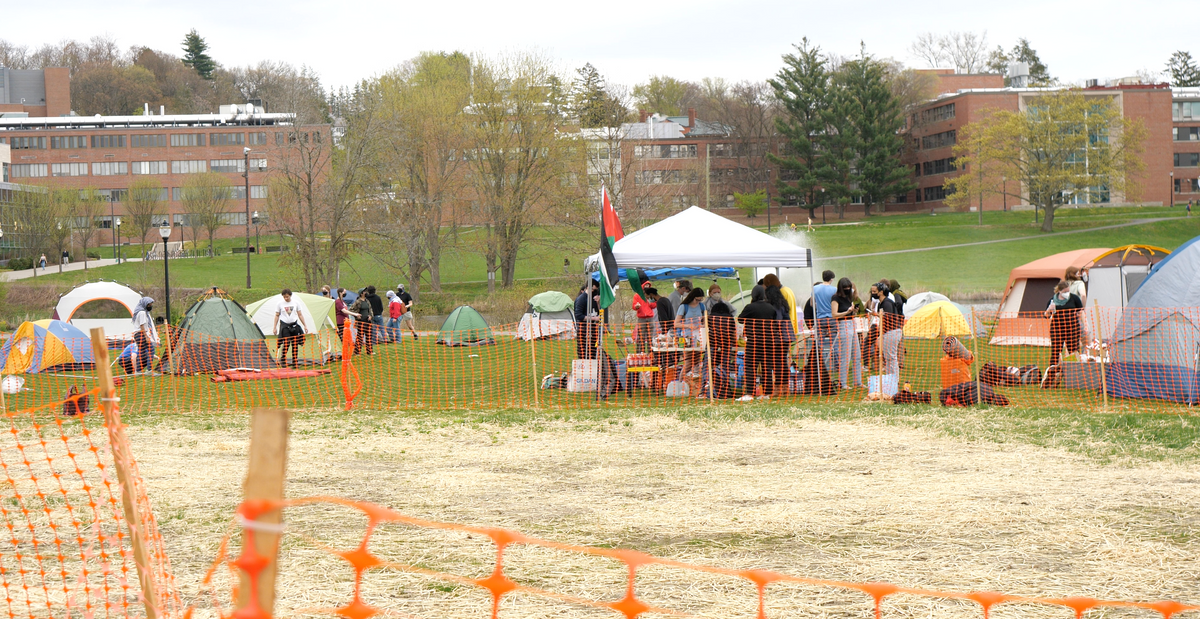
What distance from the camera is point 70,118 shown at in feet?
286

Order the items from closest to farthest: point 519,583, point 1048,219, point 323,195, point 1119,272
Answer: point 519,583, point 1119,272, point 323,195, point 1048,219

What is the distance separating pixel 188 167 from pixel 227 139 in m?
4.02

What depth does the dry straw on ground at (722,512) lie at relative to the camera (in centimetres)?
549

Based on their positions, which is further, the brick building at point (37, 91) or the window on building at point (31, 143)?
the brick building at point (37, 91)

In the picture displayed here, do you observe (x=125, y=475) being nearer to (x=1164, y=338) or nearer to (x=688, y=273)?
(x=1164, y=338)

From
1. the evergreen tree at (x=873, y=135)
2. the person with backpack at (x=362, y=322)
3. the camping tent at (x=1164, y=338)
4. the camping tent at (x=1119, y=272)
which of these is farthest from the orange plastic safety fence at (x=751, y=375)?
the evergreen tree at (x=873, y=135)

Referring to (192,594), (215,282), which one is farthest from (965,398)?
(215,282)

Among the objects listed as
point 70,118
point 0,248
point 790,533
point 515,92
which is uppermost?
point 70,118

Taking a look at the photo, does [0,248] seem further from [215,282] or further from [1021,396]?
→ [1021,396]

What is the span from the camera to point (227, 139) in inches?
3401

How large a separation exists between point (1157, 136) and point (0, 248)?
8229cm

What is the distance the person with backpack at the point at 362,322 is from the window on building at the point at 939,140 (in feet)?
205

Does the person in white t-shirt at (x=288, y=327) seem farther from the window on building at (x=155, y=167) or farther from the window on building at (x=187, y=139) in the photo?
the window on building at (x=155, y=167)

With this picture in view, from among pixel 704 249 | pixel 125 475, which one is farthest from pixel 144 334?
pixel 125 475
